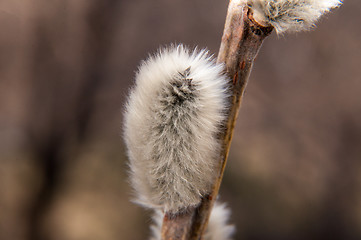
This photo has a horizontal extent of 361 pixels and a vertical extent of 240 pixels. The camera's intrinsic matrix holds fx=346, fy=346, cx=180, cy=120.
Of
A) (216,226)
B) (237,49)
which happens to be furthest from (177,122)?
(216,226)

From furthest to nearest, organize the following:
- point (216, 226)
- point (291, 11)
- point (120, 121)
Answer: point (120, 121) < point (216, 226) < point (291, 11)

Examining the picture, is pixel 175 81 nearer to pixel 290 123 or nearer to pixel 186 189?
pixel 186 189

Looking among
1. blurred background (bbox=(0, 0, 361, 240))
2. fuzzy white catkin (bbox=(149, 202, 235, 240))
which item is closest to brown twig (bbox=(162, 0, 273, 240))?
fuzzy white catkin (bbox=(149, 202, 235, 240))

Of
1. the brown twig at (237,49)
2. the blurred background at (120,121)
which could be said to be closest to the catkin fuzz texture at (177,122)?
the brown twig at (237,49)

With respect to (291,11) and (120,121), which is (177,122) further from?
(120,121)

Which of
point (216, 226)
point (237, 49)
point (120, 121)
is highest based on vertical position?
point (120, 121)

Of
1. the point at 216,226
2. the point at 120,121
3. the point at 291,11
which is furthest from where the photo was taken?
the point at 120,121

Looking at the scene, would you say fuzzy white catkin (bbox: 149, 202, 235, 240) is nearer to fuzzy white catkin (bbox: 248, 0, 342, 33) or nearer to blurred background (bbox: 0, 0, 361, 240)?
fuzzy white catkin (bbox: 248, 0, 342, 33)
